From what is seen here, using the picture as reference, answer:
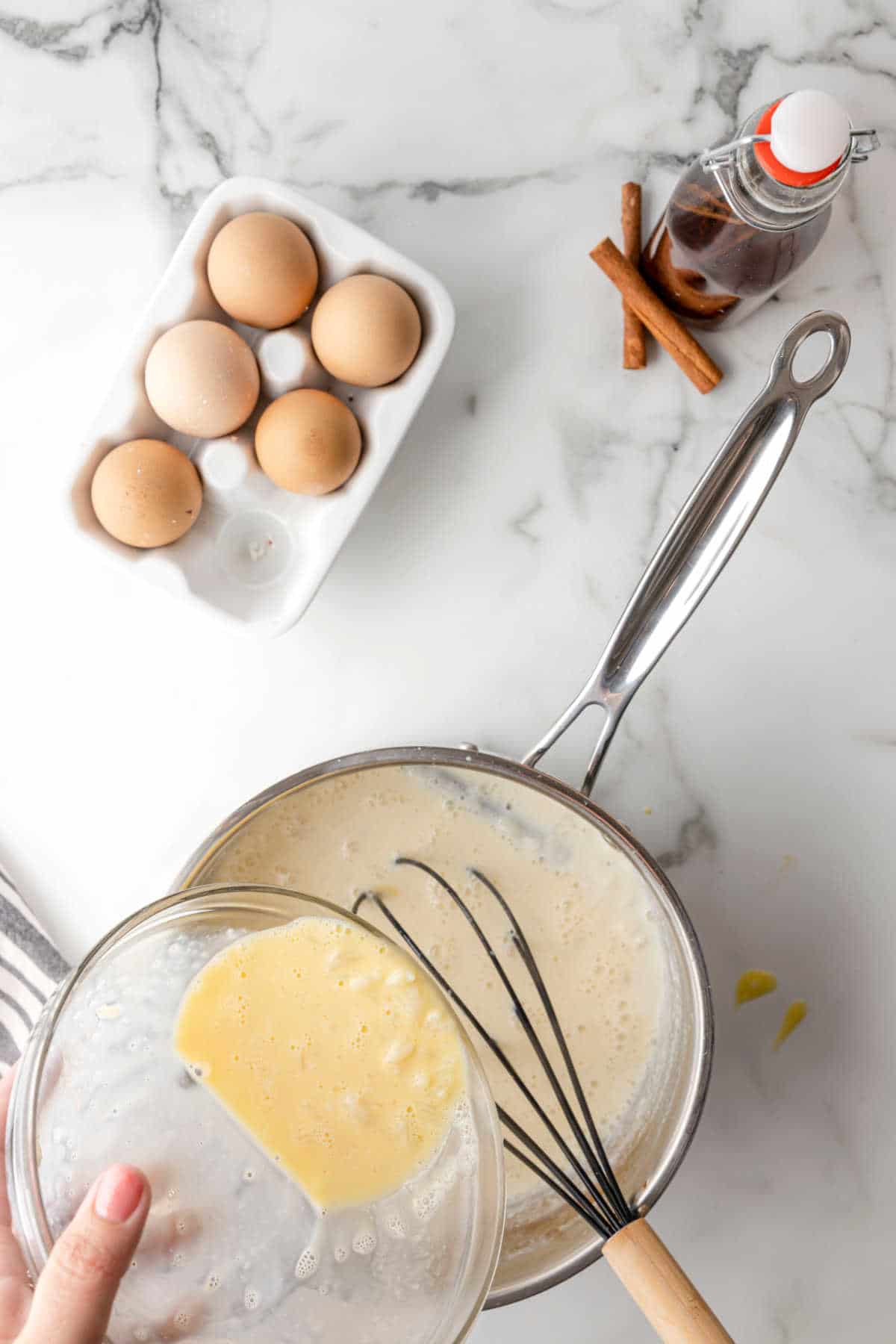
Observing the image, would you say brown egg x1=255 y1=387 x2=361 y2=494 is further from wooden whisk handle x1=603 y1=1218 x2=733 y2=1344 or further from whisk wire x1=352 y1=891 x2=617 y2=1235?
wooden whisk handle x1=603 y1=1218 x2=733 y2=1344

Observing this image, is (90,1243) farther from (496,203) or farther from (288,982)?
(496,203)

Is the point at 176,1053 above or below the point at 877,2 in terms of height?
below

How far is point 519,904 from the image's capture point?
72cm

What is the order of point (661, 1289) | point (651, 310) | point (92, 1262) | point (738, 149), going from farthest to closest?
1. point (651, 310)
2. point (738, 149)
3. point (661, 1289)
4. point (92, 1262)

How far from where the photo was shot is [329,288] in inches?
29.4

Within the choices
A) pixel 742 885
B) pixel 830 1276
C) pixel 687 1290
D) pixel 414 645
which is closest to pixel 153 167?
pixel 414 645

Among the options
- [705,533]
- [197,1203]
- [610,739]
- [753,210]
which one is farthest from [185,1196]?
[753,210]

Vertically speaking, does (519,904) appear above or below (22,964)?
below

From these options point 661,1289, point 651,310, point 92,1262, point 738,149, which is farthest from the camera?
point 651,310

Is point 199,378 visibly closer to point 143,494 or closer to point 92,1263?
point 143,494

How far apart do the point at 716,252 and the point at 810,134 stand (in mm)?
103

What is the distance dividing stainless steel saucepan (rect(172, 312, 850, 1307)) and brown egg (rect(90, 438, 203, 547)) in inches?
7.6

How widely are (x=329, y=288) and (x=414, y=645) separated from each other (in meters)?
0.25

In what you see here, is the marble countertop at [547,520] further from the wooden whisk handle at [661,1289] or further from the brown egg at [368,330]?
the wooden whisk handle at [661,1289]
